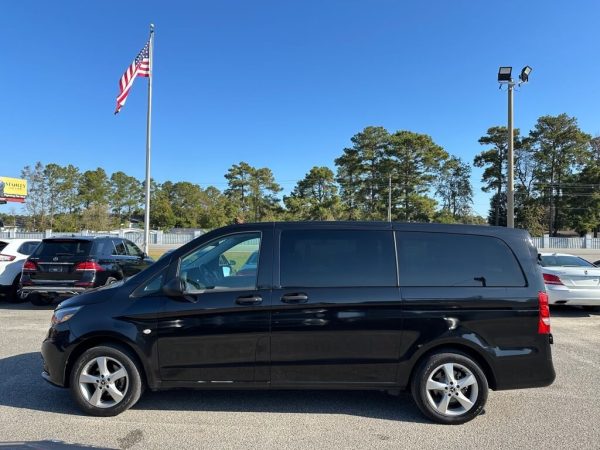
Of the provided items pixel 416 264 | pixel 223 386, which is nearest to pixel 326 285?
pixel 416 264

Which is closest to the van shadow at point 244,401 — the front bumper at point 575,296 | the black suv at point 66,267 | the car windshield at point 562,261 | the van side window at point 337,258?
the van side window at point 337,258

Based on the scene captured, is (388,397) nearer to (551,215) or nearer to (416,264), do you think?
(416,264)

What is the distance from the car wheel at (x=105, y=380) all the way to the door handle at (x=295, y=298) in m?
1.54

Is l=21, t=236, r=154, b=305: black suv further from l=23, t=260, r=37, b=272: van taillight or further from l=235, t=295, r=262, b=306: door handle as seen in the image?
l=235, t=295, r=262, b=306: door handle

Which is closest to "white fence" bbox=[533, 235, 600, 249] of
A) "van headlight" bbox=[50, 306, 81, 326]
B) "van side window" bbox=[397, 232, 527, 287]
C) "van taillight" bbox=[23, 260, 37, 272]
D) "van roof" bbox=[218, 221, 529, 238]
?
"van taillight" bbox=[23, 260, 37, 272]

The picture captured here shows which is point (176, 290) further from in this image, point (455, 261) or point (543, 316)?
point (543, 316)

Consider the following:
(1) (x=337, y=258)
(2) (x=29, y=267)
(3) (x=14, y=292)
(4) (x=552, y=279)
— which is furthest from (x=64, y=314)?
(4) (x=552, y=279)

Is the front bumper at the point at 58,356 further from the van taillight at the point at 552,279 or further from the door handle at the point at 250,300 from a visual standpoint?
the van taillight at the point at 552,279

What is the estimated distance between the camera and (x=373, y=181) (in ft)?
204

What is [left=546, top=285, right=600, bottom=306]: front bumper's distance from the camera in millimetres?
9031

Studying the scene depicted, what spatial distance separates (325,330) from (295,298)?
40 centimetres

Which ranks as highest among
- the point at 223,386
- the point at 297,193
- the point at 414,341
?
the point at 297,193

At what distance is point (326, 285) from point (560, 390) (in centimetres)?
308

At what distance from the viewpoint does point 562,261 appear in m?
10.3
